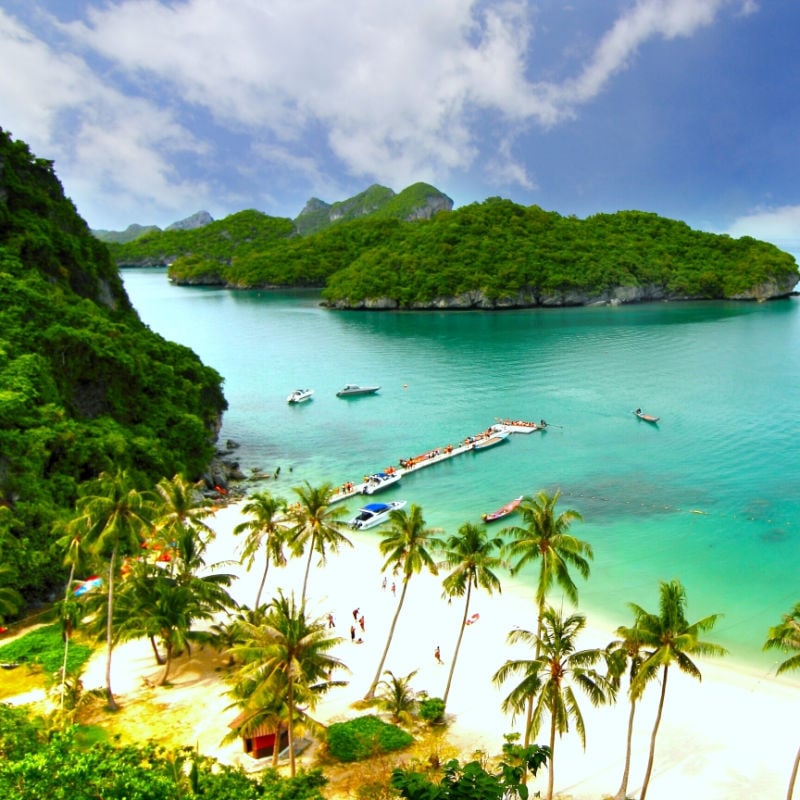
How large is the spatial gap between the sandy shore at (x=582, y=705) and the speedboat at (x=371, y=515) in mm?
11284

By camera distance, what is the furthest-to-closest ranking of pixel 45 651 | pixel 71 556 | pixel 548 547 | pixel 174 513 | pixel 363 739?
pixel 174 513 < pixel 45 651 < pixel 71 556 < pixel 548 547 < pixel 363 739

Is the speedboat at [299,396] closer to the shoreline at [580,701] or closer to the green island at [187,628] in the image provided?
the green island at [187,628]

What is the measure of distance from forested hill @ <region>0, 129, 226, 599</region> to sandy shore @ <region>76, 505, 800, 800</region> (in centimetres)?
1064

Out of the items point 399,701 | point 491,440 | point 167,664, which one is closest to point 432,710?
point 399,701

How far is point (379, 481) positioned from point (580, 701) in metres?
33.0

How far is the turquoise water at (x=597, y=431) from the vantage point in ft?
143

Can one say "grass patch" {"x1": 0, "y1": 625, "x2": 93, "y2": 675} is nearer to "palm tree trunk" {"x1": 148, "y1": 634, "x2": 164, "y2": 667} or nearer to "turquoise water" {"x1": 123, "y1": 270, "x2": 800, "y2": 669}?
"palm tree trunk" {"x1": 148, "y1": 634, "x2": 164, "y2": 667}

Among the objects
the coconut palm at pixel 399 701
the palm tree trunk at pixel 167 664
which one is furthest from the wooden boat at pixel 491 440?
the palm tree trunk at pixel 167 664

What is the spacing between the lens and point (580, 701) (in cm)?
2909

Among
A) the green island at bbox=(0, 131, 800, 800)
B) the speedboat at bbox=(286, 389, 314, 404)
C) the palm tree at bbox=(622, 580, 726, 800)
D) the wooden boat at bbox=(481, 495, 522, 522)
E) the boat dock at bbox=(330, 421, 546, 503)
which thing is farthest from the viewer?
the speedboat at bbox=(286, 389, 314, 404)

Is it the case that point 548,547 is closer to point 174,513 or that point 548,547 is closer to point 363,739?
point 363,739

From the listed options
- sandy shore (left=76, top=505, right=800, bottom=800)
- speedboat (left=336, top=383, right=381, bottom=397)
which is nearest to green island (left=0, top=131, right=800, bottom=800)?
sandy shore (left=76, top=505, right=800, bottom=800)

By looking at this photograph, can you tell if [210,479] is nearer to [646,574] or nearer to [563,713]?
[646,574]

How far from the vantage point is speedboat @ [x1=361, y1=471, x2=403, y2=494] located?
5866cm
